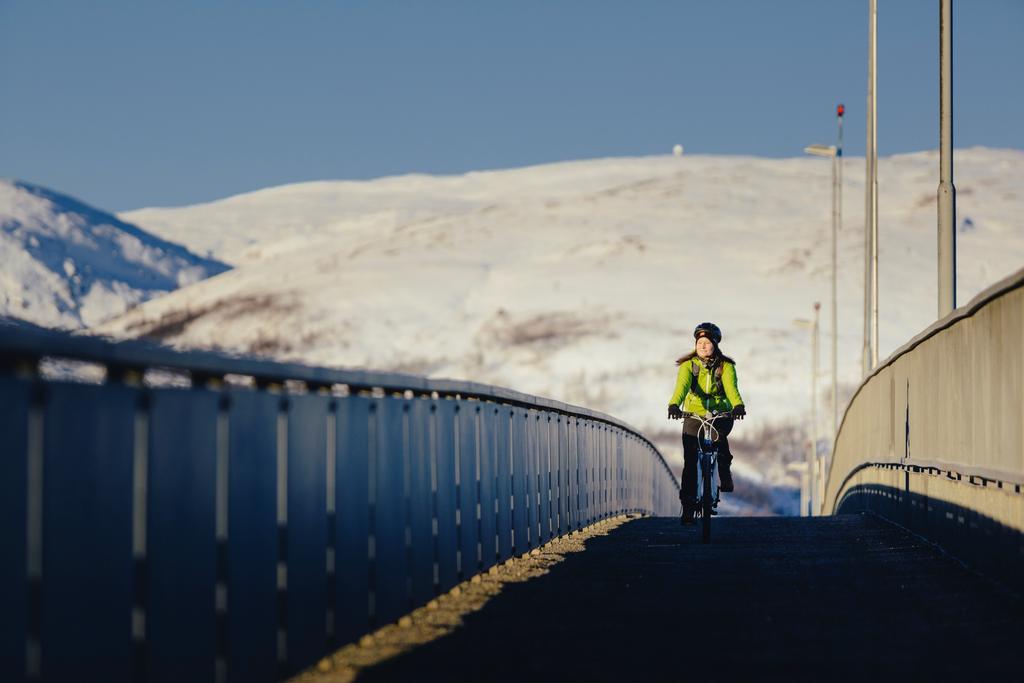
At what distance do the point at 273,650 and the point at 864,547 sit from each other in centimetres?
932

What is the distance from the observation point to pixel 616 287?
13025cm

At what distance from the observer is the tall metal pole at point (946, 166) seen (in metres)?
24.6

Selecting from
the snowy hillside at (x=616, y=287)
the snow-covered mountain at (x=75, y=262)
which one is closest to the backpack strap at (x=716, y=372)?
the snowy hillside at (x=616, y=287)

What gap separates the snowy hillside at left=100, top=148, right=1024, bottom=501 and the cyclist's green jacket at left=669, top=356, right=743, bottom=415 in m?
88.0

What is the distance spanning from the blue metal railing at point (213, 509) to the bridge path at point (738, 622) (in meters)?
0.50

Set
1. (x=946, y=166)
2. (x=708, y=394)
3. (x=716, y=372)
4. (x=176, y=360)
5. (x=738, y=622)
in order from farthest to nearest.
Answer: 1. (x=946, y=166)
2. (x=708, y=394)
3. (x=716, y=372)
4. (x=738, y=622)
5. (x=176, y=360)

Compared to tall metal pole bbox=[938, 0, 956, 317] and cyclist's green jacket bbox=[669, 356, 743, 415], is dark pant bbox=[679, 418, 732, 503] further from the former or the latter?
tall metal pole bbox=[938, 0, 956, 317]

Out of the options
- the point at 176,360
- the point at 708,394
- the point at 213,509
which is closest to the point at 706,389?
the point at 708,394

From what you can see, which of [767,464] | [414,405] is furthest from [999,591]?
[767,464]

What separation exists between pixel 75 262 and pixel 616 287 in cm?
5655

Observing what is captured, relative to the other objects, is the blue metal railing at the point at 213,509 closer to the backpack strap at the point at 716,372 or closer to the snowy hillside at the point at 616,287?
the backpack strap at the point at 716,372

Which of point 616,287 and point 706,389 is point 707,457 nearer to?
point 706,389

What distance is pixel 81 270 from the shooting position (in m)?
167

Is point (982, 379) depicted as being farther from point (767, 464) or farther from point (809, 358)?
point (809, 358)
